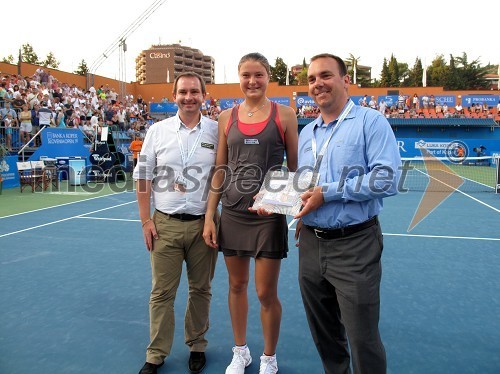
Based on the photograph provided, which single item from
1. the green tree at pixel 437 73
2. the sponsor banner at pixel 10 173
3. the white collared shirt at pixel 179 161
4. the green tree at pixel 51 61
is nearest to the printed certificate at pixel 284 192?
the white collared shirt at pixel 179 161

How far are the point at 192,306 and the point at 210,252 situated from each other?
0.44 meters

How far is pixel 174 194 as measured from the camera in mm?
3154

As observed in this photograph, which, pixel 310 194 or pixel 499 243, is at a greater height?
pixel 310 194

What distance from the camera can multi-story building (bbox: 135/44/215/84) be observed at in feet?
421

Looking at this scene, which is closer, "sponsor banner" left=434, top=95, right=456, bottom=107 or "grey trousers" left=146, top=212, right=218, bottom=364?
"grey trousers" left=146, top=212, right=218, bottom=364

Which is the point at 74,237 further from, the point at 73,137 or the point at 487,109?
the point at 487,109

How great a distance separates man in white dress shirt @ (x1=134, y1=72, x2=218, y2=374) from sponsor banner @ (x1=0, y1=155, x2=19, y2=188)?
12.8 m

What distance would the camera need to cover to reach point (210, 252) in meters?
3.29

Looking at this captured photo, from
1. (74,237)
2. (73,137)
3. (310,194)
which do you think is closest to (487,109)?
(73,137)

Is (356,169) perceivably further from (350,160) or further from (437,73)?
(437,73)

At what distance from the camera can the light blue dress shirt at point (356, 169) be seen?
87.4 inches

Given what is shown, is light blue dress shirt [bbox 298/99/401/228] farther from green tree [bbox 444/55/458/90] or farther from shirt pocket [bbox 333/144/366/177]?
green tree [bbox 444/55/458/90]

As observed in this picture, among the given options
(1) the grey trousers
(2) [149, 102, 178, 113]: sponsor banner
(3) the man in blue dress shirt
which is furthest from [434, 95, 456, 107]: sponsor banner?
(3) the man in blue dress shirt

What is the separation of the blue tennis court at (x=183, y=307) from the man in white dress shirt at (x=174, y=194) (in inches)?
15.4
